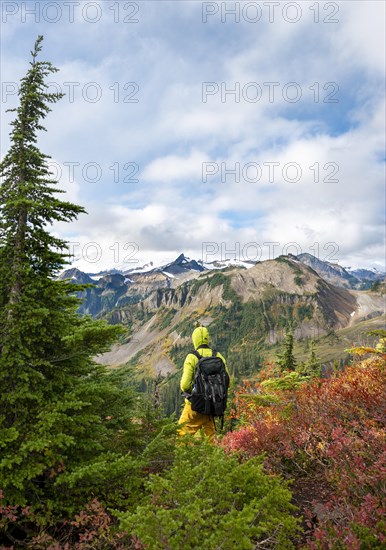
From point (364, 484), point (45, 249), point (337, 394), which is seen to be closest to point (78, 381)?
point (45, 249)

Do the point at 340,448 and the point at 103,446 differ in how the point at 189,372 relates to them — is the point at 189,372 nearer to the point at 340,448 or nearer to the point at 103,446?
the point at 103,446

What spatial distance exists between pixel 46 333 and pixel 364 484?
5.74 meters

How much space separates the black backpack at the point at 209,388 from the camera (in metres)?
8.59

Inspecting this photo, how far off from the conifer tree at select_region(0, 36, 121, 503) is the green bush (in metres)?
1.85

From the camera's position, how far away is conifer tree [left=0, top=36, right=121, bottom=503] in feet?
17.6

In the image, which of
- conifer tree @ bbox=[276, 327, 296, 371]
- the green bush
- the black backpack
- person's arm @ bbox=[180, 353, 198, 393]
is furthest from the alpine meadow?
conifer tree @ bbox=[276, 327, 296, 371]

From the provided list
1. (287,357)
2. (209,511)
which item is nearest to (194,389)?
(209,511)

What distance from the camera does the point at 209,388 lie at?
28.2 feet

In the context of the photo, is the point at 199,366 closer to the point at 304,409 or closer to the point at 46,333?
the point at 304,409

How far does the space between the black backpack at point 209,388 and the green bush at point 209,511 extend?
10.6ft

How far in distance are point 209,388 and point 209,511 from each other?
17.7 feet

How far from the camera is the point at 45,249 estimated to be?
6.85m

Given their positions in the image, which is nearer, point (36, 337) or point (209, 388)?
point (36, 337)

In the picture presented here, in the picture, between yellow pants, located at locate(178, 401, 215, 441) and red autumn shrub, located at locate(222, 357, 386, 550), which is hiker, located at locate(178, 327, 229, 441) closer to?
yellow pants, located at locate(178, 401, 215, 441)
